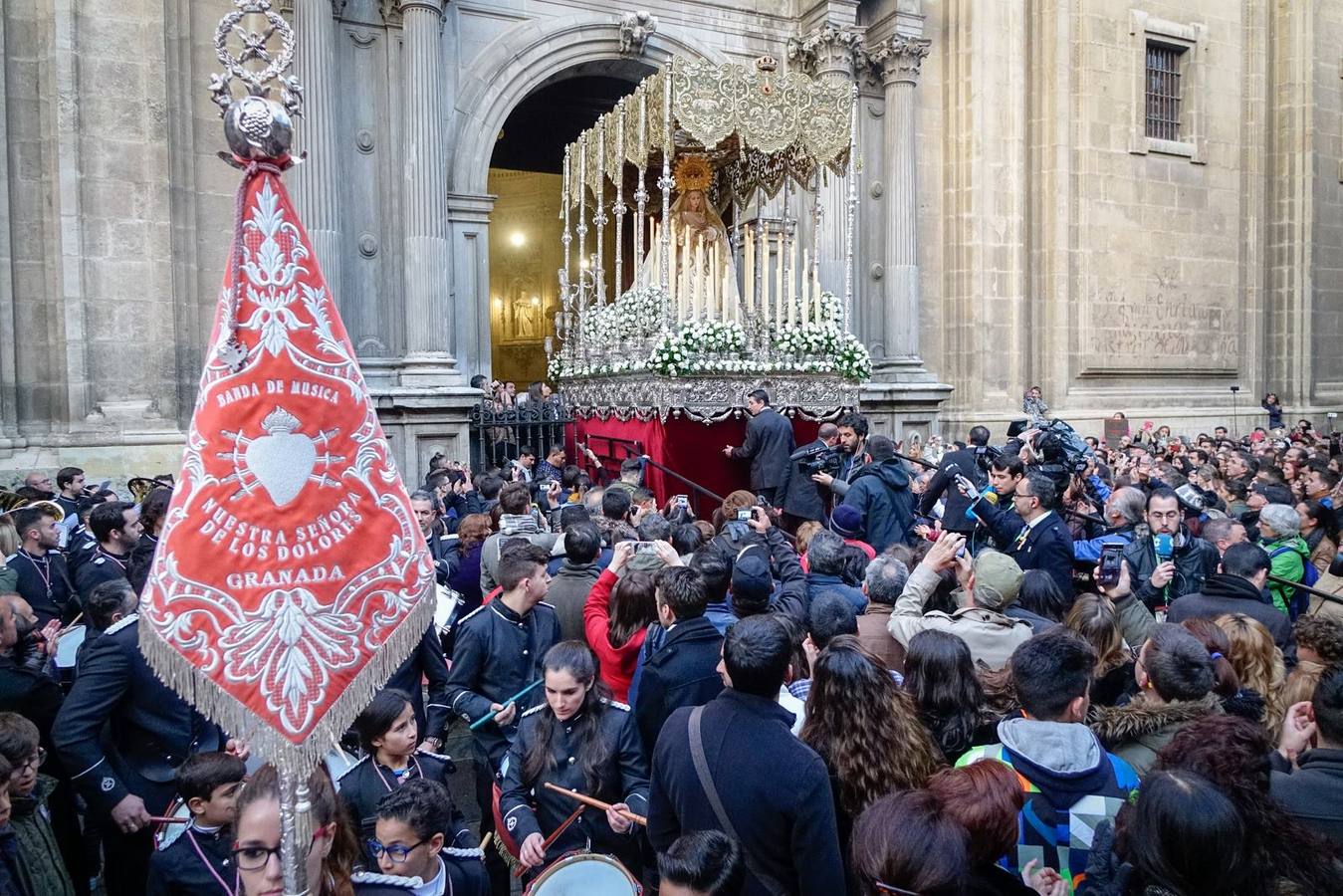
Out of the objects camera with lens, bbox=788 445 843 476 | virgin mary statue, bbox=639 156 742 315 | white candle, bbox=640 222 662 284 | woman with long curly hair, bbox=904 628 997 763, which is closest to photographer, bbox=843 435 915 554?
camera with lens, bbox=788 445 843 476

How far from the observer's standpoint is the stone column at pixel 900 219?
1516 centimetres

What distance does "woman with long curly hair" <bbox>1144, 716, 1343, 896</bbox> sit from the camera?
6.78 ft

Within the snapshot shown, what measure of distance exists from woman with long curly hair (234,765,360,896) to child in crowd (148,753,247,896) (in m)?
0.11

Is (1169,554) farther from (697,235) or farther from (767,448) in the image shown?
(697,235)

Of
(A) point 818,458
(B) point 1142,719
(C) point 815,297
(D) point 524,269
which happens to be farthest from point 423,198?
(D) point 524,269

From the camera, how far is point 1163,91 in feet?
60.5

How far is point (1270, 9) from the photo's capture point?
65.3ft

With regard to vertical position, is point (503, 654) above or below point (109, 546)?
below

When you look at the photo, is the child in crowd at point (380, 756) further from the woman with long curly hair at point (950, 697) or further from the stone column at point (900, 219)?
the stone column at point (900, 219)

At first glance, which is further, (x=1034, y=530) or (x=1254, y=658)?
(x=1034, y=530)

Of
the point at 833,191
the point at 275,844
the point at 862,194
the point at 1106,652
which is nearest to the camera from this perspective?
the point at 275,844

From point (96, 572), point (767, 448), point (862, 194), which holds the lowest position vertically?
point (96, 572)

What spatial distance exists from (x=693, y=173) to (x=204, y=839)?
36.4 feet

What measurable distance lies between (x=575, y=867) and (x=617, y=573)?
192cm
